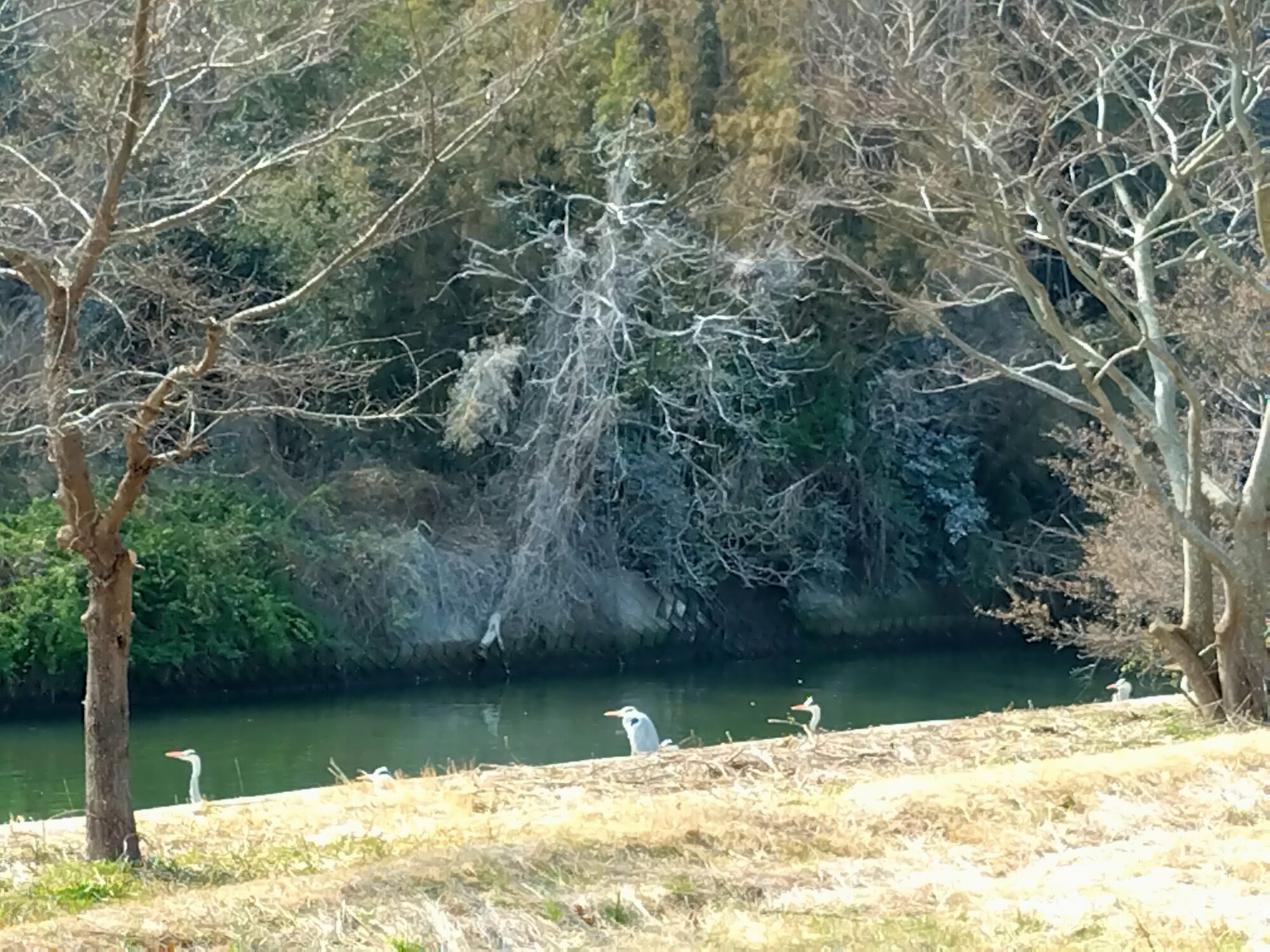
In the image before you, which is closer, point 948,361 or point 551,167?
point 948,361

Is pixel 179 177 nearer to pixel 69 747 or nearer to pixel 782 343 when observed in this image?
pixel 69 747

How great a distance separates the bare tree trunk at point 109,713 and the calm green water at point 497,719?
24.4 feet

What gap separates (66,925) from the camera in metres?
5.86

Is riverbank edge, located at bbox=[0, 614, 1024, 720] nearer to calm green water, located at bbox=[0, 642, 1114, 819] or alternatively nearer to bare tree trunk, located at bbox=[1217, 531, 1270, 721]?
calm green water, located at bbox=[0, 642, 1114, 819]

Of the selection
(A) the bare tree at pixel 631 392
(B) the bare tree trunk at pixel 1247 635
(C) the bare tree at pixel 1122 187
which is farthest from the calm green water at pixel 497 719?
(B) the bare tree trunk at pixel 1247 635

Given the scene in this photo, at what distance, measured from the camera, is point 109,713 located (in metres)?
7.46

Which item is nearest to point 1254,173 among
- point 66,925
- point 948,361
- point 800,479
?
point 66,925

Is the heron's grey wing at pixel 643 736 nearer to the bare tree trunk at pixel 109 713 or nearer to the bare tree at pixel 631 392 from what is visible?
the bare tree trunk at pixel 109 713

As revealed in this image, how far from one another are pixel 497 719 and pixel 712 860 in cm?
1418

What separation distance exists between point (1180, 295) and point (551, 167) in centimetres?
1005

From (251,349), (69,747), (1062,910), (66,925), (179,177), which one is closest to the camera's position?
(66,925)

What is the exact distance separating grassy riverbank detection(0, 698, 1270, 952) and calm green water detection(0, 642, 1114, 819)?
272 inches

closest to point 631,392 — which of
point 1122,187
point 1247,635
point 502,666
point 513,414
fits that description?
point 513,414

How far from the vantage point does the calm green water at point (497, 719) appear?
57.7ft
